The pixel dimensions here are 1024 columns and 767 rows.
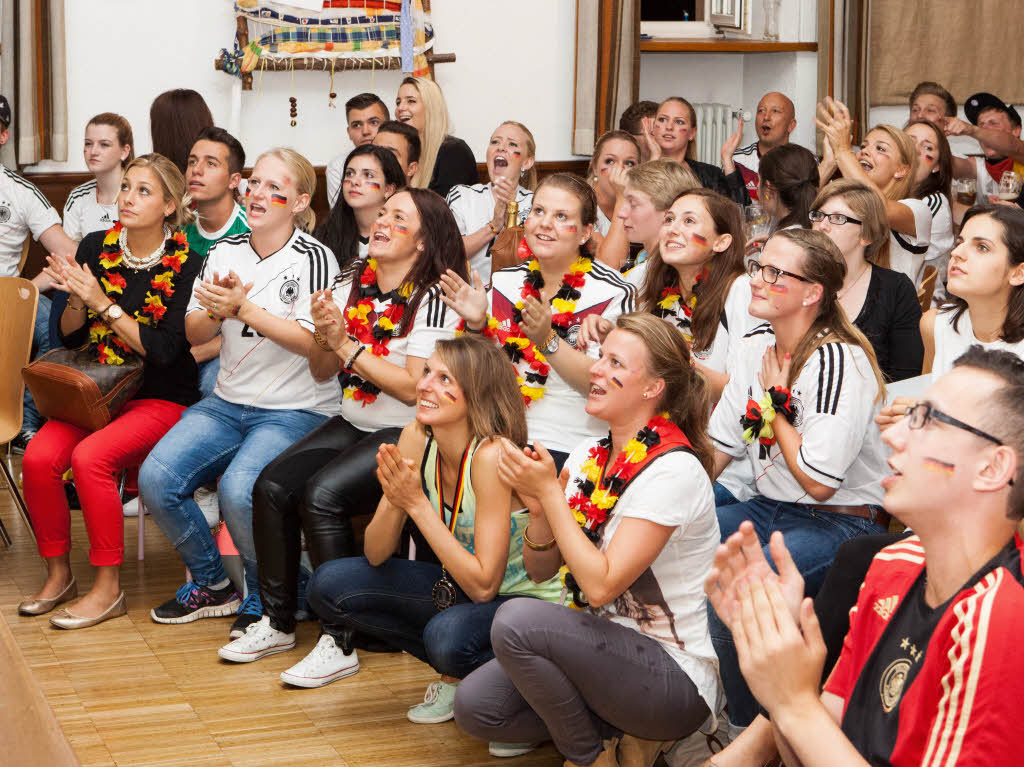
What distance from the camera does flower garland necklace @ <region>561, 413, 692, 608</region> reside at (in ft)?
8.18

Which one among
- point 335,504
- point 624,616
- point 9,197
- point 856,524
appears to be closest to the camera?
point 624,616

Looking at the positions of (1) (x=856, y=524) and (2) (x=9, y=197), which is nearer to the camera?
(1) (x=856, y=524)

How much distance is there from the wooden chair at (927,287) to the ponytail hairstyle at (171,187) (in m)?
2.53

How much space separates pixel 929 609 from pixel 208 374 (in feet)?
9.74

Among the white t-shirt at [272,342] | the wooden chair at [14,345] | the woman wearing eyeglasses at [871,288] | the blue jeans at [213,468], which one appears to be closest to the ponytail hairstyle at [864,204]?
the woman wearing eyeglasses at [871,288]

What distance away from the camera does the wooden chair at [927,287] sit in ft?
14.1

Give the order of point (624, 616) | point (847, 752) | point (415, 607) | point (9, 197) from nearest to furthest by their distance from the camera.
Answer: point (847, 752)
point (624, 616)
point (415, 607)
point (9, 197)

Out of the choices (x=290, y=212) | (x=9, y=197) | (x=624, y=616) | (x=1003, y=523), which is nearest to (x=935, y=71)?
(x=290, y=212)

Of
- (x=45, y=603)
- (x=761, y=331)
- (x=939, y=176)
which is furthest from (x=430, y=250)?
(x=939, y=176)

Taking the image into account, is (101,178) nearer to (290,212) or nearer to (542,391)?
(290,212)

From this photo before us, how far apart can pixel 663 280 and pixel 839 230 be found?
516 millimetres

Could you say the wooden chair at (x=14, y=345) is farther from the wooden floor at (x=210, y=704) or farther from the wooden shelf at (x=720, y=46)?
the wooden shelf at (x=720, y=46)

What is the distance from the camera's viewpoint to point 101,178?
5.20 metres

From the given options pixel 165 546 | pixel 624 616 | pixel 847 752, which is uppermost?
pixel 847 752
